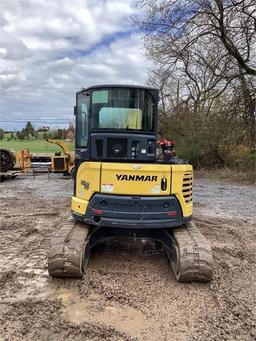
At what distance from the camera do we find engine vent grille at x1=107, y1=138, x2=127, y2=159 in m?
6.01

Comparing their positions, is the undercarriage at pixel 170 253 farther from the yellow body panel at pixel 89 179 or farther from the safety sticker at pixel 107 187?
the safety sticker at pixel 107 187

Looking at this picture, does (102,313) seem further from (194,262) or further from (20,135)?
(20,135)

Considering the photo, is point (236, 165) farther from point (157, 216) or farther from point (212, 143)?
point (157, 216)

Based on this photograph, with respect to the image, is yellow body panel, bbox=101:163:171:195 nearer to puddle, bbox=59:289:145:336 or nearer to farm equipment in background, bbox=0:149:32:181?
puddle, bbox=59:289:145:336

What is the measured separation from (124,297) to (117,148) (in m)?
2.07

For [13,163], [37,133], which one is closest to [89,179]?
[13,163]

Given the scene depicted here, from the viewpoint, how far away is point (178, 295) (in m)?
4.96

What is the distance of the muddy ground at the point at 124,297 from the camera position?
4.04 m

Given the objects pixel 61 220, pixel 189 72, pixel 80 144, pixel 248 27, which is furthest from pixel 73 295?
pixel 189 72

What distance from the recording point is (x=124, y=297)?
480 centimetres

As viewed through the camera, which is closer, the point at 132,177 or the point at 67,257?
the point at 67,257

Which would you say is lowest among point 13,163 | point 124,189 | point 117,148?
point 13,163

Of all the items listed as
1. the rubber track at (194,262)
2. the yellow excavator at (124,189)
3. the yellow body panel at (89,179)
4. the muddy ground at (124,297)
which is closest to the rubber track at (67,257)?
the yellow excavator at (124,189)

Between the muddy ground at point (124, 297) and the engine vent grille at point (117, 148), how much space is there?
57.7 inches
